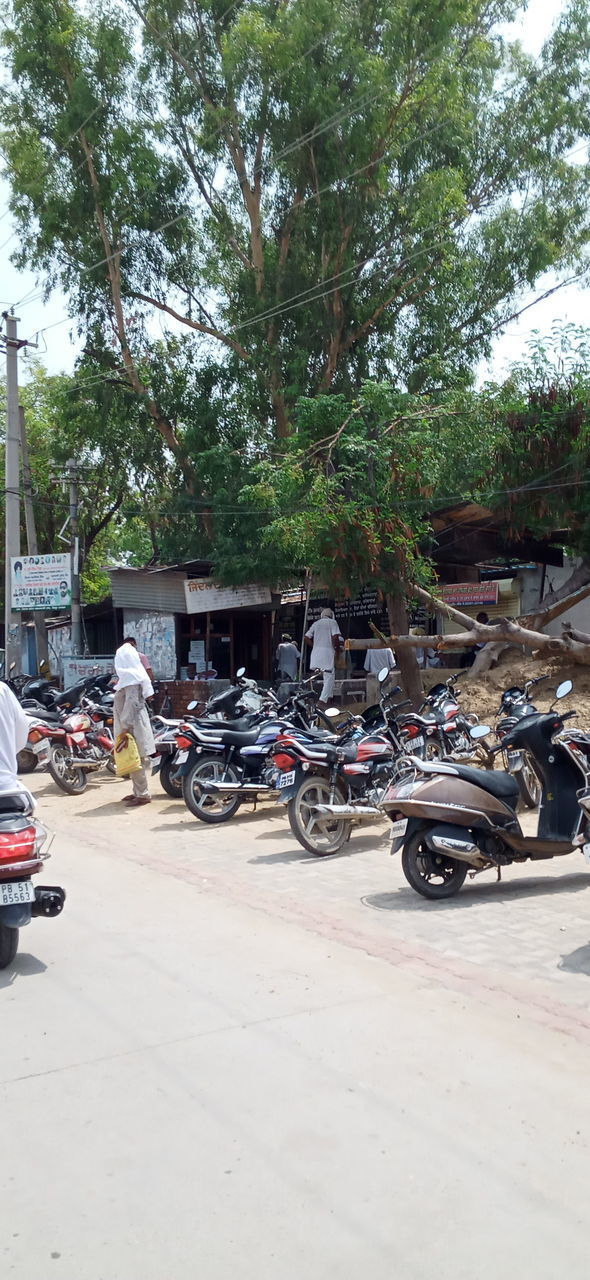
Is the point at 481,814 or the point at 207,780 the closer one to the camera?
the point at 481,814

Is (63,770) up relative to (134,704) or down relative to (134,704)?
down

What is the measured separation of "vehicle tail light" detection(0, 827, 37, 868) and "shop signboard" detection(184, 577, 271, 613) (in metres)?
14.1

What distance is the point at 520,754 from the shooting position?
897 centimetres

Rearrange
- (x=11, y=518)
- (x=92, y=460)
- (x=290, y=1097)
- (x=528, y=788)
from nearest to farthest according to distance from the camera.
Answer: (x=290, y=1097) → (x=528, y=788) → (x=11, y=518) → (x=92, y=460)

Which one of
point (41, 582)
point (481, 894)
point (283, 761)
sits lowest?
point (481, 894)

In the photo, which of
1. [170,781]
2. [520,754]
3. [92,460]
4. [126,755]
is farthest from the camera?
[92,460]

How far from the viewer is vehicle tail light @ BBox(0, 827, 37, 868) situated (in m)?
5.74

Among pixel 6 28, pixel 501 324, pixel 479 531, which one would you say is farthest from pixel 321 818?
pixel 6 28

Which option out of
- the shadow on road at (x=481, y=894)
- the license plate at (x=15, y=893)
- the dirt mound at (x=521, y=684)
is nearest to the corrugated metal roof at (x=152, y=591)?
the dirt mound at (x=521, y=684)

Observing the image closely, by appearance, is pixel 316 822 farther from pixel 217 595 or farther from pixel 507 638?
pixel 217 595

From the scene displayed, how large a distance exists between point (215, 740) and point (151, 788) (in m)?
3.25

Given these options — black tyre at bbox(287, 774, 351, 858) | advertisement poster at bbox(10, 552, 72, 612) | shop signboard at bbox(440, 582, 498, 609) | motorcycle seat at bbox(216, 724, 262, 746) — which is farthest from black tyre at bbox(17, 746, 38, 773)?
shop signboard at bbox(440, 582, 498, 609)

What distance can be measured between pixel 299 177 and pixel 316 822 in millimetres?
15540

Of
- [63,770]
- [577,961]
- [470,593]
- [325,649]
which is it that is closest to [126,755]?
[63,770]
